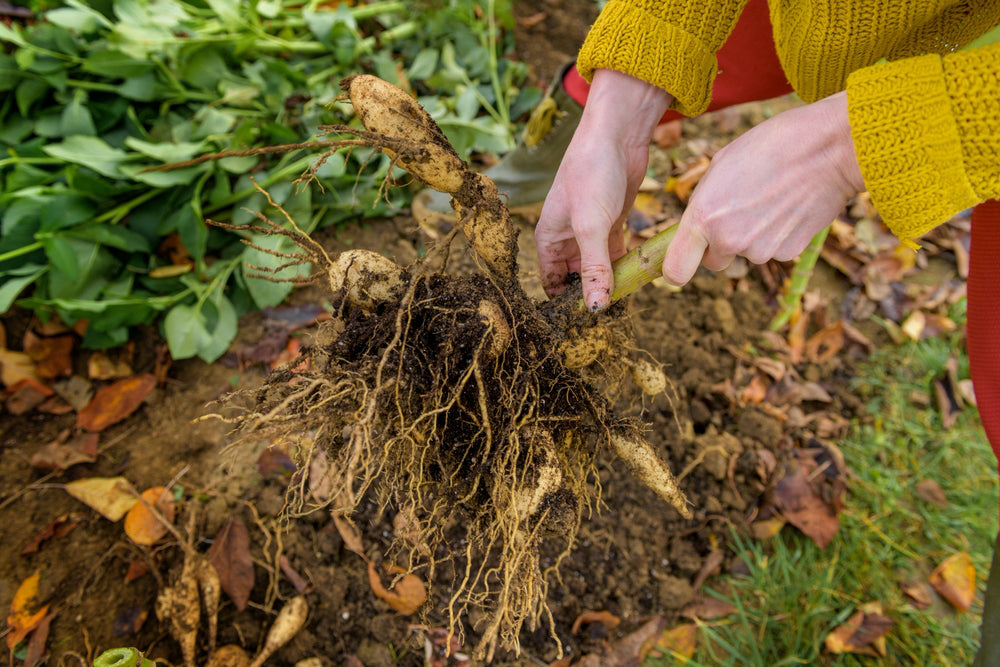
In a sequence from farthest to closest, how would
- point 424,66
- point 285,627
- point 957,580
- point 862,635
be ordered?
point 424,66 < point 957,580 < point 862,635 < point 285,627

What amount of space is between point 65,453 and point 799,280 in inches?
90.2

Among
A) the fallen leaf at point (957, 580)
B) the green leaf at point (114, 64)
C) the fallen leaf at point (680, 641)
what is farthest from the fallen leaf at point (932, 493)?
the green leaf at point (114, 64)

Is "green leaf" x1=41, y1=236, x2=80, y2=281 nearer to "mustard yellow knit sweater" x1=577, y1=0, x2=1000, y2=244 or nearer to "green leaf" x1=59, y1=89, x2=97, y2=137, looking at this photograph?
"green leaf" x1=59, y1=89, x2=97, y2=137

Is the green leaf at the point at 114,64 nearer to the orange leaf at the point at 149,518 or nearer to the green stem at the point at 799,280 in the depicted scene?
the orange leaf at the point at 149,518

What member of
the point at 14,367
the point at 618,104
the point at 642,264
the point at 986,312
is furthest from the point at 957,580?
the point at 14,367

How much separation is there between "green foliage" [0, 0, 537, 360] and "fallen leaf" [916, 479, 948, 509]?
1.84 meters

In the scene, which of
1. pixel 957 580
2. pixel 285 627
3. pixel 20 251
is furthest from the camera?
pixel 20 251

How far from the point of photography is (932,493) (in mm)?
1749

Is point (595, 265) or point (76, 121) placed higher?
point (595, 265)

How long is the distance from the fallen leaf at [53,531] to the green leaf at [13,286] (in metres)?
0.60

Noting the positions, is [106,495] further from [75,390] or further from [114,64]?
[114,64]

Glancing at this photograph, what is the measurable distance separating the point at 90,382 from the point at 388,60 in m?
1.58

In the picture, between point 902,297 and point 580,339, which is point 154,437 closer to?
point 580,339

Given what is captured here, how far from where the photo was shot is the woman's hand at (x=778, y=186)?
0.89 meters
